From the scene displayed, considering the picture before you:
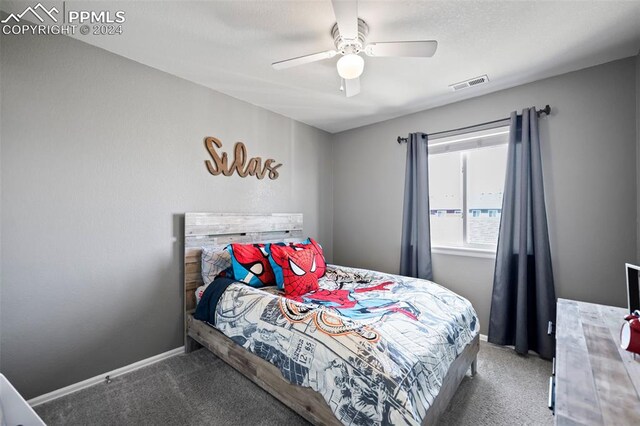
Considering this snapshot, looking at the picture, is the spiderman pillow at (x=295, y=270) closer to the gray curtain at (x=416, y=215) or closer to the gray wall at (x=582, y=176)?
the gray curtain at (x=416, y=215)

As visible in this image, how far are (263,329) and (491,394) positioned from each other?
5.51ft

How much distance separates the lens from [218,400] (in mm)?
1815

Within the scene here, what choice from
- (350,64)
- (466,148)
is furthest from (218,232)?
(466,148)

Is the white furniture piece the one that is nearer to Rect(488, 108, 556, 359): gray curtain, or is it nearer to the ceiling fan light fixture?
the ceiling fan light fixture

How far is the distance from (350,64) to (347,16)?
0.29 metres

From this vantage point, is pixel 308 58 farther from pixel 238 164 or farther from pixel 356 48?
pixel 238 164

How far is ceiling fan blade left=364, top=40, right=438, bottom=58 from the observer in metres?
1.60

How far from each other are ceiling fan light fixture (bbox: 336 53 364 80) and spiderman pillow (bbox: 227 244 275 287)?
1.67 m

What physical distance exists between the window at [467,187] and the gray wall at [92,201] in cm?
243

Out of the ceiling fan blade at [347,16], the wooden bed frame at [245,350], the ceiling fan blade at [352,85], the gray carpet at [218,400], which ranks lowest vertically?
the gray carpet at [218,400]

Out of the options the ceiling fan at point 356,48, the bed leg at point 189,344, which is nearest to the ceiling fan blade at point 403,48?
the ceiling fan at point 356,48

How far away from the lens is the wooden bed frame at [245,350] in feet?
4.70

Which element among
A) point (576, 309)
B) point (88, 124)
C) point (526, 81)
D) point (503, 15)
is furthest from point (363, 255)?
point (88, 124)

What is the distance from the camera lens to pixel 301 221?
11.6 ft
